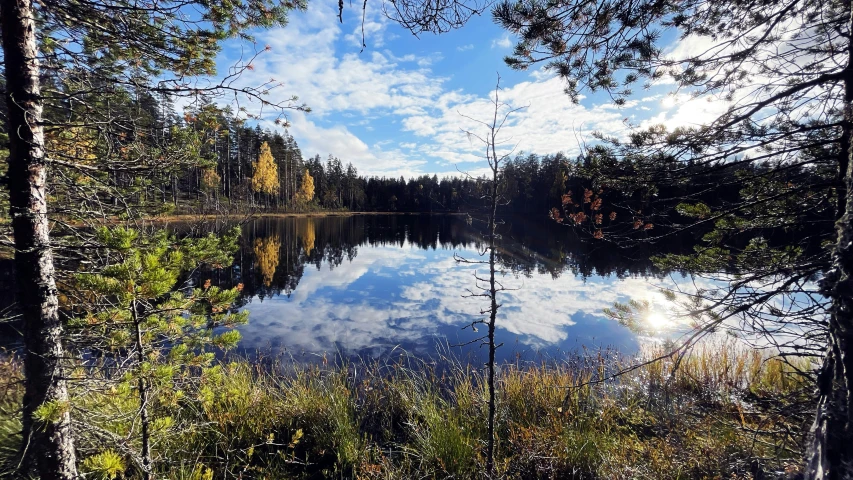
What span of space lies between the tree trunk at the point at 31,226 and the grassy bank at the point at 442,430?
323 millimetres

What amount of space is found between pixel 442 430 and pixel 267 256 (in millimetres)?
19177

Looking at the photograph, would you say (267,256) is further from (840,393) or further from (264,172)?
(264,172)

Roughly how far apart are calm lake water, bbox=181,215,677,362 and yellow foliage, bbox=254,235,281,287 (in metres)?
0.07

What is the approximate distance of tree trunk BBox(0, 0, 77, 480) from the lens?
2209 millimetres

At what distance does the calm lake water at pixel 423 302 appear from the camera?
862 centimetres

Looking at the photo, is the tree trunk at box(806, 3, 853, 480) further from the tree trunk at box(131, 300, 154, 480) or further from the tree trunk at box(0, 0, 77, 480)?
the tree trunk at box(0, 0, 77, 480)

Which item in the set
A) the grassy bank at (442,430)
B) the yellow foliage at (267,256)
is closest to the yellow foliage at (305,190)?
the yellow foliage at (267,256)

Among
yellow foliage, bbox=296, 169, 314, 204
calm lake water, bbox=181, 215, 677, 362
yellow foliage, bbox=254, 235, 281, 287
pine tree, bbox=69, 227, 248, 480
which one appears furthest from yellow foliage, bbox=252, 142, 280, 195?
pine tree, bbox=69, 227, 248, 480

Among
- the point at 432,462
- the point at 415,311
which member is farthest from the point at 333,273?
the point at 432,462

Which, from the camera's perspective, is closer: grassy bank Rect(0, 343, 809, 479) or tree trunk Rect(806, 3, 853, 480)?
tree trunk Rect(806, 3, 853, 480)

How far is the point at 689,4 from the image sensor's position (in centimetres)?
286

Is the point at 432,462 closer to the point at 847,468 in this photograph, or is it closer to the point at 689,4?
the point at 847,468

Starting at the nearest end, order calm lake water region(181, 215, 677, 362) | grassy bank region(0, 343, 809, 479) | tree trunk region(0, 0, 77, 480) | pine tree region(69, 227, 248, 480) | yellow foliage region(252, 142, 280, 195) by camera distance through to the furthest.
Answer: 1. pine tree region(69, 227, 248, 480)
2. tree trunk region(0, 0, 77, 480)
3. grassy bank region(0, 343, 809, 479)
4. calm lake water region(181, 215, 677, 362)
5. yellow foliage region(252, 142, 280, 195)

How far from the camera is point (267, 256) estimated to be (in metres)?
20.3
